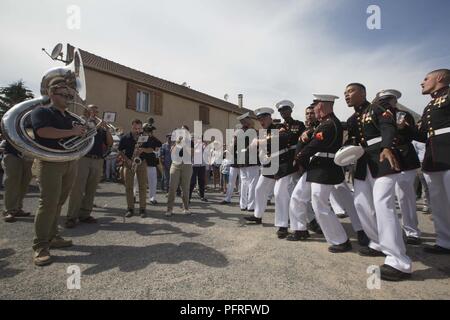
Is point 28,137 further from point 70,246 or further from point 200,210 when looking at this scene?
point 200,210

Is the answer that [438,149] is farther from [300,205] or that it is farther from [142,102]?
[142,102]

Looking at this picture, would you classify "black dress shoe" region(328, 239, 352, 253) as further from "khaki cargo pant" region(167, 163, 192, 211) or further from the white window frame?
the white window frame

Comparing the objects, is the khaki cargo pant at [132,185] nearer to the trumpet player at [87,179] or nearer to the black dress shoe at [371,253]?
the trumpet player at [87,179]

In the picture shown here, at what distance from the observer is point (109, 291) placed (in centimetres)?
245

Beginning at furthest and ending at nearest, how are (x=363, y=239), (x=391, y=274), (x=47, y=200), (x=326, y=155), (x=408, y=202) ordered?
(x=408, y=202)
(x=363, y=239)
(x=326, y=155)
(x=47, y=200)
(x=391, y=274)

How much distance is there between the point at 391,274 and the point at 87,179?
197 inches

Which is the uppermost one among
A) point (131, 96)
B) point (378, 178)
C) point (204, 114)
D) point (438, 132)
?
point (204, 114)

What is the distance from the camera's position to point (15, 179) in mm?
5172

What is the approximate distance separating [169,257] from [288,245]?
172 centimetres

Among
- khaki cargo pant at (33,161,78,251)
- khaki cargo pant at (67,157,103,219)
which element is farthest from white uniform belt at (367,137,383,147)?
khaki cargo pant at (67,157,103,219)

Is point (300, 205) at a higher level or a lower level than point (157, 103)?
lower

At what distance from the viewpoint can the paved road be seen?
245cm

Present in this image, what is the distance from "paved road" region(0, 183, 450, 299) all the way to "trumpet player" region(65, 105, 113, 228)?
312 millimetres

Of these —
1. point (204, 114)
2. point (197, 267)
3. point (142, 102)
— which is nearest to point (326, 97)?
point (197, 267)
